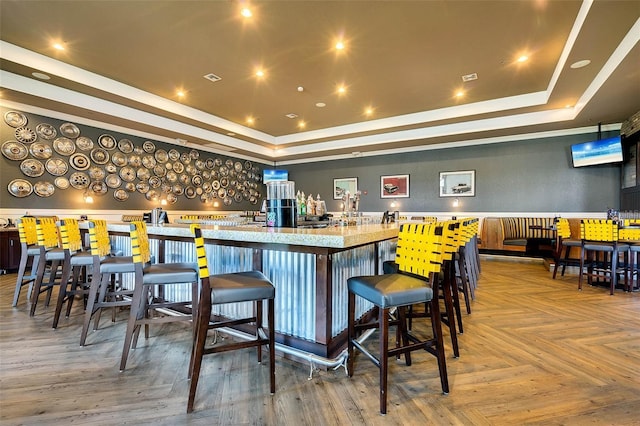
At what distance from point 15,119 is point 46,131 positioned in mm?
399

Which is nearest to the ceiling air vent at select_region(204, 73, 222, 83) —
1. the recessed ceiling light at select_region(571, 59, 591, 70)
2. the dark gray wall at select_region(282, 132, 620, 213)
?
the recessed ceiling light at select_region(571, 59, 591, 70)

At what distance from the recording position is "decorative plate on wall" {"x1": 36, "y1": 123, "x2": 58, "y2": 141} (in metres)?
5.06

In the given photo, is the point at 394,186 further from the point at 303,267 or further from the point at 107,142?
the point at 107,142

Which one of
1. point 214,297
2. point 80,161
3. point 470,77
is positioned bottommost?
point 214,297

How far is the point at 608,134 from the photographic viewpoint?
6.06m

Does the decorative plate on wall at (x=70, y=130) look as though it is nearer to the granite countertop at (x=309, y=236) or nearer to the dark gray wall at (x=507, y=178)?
the granite countertop at (x=309, y=236)

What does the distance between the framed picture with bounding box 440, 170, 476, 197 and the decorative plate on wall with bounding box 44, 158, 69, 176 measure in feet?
27.4

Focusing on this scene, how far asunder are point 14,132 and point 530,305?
26.8 feet

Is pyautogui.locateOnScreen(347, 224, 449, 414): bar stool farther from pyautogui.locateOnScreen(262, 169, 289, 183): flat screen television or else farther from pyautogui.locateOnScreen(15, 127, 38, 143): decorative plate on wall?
pyautogui.locateOnScreen(262, 169, 289, 183): flat screen television

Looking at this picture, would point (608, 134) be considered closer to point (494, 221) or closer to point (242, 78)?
point (494, 221)

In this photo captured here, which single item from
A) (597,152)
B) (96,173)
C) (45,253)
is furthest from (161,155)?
(597,152)

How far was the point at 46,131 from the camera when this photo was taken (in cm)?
512

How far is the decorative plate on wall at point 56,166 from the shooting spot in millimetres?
5172

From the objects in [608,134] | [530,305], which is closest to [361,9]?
[530,305]
